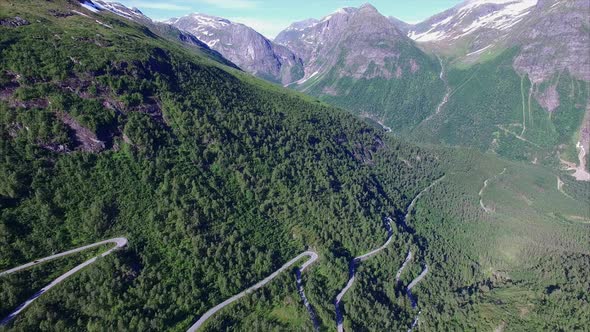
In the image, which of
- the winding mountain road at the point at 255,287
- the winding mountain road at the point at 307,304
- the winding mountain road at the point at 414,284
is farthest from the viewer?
the winding mountain road at the point at 414,284

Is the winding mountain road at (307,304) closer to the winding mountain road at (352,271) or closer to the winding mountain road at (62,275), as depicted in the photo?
the winding mountain road at (352,271)

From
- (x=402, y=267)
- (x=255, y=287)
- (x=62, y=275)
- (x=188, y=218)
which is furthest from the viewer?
(x=402, y=267)

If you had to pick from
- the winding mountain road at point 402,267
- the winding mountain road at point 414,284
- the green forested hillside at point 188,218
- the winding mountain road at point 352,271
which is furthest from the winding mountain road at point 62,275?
the winding mountain road at point 414,284

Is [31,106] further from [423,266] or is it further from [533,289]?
[533,289]

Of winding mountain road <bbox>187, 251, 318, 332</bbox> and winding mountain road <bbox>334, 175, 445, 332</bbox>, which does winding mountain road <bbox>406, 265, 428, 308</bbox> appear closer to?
winding mountain road <bbox>334, 175, 445, 332</bbox>

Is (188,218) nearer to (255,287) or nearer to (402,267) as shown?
(255,287)

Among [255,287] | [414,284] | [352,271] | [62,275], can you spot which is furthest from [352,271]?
[62,275]

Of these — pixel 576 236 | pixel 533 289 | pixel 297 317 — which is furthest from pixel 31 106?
pixel 576 236

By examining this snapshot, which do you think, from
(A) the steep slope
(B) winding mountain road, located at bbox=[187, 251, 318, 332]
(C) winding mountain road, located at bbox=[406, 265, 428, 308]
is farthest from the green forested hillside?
(C) winding mountain road, located at bbox=[406, 265, 428, 308]
